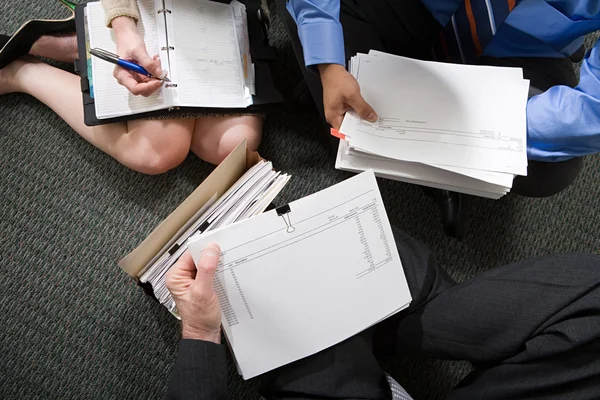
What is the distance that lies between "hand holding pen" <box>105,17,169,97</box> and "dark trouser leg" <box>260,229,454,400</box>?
61 cm

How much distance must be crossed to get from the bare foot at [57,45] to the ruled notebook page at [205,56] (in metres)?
0.30

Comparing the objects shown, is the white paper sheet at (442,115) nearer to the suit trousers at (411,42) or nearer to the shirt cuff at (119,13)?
the suit trousers at (411,42)

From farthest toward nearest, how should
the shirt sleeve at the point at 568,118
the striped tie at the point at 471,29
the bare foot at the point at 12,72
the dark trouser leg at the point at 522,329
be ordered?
1. the bare foot at the point at 12,72
2. the striped tie at the point at 471,29
3. the shirt sleeve at the point at 568,118
4. the dark trouser leg at the point at 522,329

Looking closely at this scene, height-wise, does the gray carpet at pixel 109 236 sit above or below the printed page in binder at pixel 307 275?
below

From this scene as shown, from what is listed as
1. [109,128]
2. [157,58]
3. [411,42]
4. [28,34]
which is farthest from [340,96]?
[28,34]

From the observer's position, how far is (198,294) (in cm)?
65

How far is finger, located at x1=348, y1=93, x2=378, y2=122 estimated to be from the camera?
2.42 feet

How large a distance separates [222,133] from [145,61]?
0.23 metres

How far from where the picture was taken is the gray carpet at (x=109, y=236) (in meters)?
1.03

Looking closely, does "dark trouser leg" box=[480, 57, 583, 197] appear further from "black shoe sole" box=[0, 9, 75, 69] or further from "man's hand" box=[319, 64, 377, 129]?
"black shoe sole" box=[0, 9, 75, 69]

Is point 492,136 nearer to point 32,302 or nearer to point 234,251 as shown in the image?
point 234,251

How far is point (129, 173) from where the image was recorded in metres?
1.11

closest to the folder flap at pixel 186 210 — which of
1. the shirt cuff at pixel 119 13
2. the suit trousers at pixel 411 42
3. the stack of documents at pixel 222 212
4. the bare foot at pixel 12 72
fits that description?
the stack of documents at pixel 222 212

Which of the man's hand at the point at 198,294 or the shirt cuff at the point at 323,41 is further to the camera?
the shirt cuff at the point at 323,41
